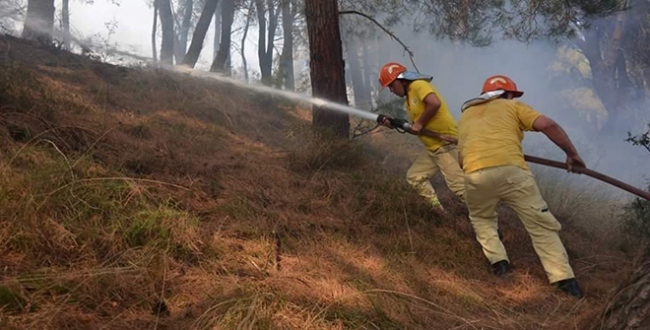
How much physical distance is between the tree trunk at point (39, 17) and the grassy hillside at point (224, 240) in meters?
4.76

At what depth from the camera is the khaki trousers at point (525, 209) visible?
338 centimetres

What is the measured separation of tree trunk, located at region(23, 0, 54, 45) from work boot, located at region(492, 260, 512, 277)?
9.14 metres

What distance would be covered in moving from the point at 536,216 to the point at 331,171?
1.96 m

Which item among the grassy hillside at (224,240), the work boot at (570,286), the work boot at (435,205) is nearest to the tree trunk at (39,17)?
the grassy hillside at (224,240)

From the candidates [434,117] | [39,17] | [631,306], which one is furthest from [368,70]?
[631,306]

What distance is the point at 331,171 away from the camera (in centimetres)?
472

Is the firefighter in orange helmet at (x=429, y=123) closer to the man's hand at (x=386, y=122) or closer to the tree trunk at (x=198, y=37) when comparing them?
the man's hand at (x=386, y=122)

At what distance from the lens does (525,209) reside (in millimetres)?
3451

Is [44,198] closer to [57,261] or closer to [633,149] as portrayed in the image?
[57,261]

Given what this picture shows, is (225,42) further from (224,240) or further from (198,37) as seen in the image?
(224,240)

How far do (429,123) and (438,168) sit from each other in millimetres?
471

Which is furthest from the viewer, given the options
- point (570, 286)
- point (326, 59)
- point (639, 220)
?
point (326, 59)

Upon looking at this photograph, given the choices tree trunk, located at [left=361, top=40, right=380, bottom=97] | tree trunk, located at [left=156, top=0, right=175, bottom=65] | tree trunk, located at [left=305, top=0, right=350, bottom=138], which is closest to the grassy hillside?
tree trunk, located at [left=305, top=0, right=350, bottom=138]

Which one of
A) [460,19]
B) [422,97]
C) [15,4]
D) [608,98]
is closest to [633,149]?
[608,98]
